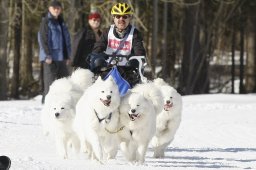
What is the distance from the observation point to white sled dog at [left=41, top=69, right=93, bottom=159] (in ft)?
26.2

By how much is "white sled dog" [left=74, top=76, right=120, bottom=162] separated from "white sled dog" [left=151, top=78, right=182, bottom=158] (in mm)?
1174

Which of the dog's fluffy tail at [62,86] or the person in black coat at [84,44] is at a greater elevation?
the person in black coat at [84,44]

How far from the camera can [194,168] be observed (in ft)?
24.2

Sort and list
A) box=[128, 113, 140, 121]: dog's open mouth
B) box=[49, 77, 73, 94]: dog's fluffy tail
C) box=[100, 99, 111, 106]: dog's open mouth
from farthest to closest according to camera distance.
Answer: box=[49, 77, 73, 94]: dog's fluffy tail
box=[128, 113, 140, 121]: dog's open mouth
box=[100, 99, 111, 106]: dog's open mouth

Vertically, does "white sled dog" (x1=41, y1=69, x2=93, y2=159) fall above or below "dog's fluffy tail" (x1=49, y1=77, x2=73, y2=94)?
below

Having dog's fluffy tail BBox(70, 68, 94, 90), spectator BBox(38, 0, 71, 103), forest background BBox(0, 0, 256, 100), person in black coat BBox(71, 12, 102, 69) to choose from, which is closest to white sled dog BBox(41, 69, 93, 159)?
dog's fluffy tail BBox(70, 68, 94, 90)

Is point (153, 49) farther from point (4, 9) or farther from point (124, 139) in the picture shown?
point (124, 139)

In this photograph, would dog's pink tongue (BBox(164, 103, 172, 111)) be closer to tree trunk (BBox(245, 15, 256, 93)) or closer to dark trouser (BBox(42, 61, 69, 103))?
dark trouser (BBox(42, 61, 69, 103))

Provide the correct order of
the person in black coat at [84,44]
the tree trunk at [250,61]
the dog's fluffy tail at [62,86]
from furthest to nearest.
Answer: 1. the tree trunk at [250,61]
2. the person in black coat at [84,44]
3. the dog's fluffy tail at [62,86]

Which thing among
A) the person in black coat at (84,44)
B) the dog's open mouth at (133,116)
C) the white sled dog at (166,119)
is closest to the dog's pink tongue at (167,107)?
the white sled dog at (166,119)

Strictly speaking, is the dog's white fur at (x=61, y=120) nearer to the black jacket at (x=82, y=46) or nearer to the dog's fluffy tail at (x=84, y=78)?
the dog's fluffy tail at (x=84, y=78)

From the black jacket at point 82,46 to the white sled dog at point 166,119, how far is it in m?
3.11

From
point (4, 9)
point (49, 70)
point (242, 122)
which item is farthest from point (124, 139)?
point (4, 9)

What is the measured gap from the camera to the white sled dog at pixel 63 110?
7.97m
